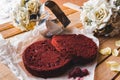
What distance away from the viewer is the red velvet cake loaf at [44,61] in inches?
28.3

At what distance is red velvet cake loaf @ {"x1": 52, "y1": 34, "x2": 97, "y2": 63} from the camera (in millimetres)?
783

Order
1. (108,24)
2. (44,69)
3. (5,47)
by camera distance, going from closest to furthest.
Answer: (44,69)
(5,47)
(108,24)

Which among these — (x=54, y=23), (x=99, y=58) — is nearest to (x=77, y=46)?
(x=99, y=58)

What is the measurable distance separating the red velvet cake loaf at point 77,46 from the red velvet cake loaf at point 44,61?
3 centimetres

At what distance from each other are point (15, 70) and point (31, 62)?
2.3 inches

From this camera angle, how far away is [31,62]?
0.75 metres

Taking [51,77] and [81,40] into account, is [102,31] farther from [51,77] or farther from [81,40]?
[51,77]

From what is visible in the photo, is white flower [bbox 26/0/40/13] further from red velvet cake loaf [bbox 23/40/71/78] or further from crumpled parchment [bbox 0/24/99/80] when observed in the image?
red velvet cake loaf [bbox 23/40/71/78]

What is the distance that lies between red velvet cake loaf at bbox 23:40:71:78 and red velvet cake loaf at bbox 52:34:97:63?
0.03 meters

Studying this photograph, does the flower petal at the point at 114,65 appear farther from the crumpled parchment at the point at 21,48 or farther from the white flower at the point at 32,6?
the white flower at the point at 32,6

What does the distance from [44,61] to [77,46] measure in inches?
6.0

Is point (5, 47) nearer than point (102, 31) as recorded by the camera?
Yes

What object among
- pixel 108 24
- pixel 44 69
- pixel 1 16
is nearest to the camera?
pixel 44 69

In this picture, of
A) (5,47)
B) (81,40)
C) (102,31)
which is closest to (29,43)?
(5,47)
